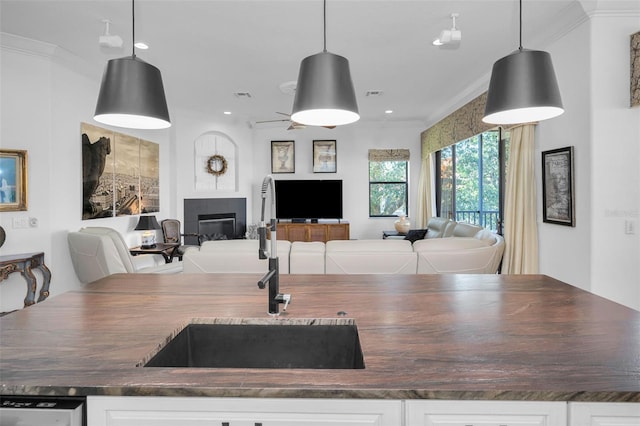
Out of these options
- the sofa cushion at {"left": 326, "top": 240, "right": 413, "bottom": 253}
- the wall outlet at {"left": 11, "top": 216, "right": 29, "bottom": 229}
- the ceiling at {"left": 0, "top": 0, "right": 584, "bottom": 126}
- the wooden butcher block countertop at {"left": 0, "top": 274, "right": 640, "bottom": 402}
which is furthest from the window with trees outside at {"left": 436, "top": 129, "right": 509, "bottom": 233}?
the wall outlet at {"left": 11, "top": 216, "right": 29, "bottom": 229}

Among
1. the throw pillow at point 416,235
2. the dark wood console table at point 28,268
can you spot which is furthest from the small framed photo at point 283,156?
the dark wood console table at point 28,268

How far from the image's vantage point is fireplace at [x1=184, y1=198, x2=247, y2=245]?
635cm

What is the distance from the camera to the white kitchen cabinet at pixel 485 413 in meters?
0.82

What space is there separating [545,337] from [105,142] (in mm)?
4931

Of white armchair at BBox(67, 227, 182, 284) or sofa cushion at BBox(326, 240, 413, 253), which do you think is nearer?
sofa cushion at BBox(326, 240, 413, 253)

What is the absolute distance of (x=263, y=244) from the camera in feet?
4.54

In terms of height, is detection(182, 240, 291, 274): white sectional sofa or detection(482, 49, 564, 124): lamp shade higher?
detection(482, 49, 564, 124): lamp shade

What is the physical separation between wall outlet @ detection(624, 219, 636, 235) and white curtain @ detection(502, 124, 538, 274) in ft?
2.55

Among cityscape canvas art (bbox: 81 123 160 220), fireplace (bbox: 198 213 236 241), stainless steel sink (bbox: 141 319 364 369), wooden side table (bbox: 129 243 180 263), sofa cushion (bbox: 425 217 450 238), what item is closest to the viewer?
stainless steel sink (bbox: 141 319 364 369)

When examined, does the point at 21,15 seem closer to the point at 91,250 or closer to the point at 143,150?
the point at 91,250

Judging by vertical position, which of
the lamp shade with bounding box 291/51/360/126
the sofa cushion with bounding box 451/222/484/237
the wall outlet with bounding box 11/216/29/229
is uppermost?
the lamp shade with bounding box 291/51/360/126

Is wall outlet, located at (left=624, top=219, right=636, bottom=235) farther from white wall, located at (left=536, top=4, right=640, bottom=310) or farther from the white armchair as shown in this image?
the white armchair

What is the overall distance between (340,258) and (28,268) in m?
2.92

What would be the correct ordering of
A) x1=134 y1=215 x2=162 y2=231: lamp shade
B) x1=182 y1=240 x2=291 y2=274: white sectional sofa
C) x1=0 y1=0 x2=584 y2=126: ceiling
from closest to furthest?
x1=182 y1=240 x2=291 y2=274: white sectional sofa < x1=0 y1=0 x2=584 y2=126: ceiling < x1=134 y1=215 x2=162 y2=231: lamp shade
